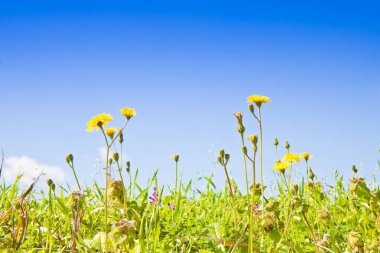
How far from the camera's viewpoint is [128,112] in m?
2.07

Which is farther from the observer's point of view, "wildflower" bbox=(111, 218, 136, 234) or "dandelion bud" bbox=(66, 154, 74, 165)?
"dandelion bud" bbox=(66, 154, 74, 165)

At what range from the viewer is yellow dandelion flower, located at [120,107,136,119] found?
80.5 inches

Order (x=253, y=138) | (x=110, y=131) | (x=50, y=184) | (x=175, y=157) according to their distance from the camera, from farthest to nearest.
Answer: (x=175, y=157)
(x=50, y=184)
(x=110, y=131)
(x=253, y=138)

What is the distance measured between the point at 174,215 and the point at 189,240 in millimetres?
562

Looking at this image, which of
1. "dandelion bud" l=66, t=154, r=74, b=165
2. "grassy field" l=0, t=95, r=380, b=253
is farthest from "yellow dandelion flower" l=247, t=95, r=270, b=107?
"dandelion bud" l=66, t=154, r=74, b=165

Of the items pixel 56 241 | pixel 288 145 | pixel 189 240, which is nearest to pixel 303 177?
pixel 288 145

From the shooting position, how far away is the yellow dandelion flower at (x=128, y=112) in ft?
6.70

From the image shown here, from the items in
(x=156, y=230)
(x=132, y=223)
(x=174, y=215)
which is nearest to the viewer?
(x=132, y=223)

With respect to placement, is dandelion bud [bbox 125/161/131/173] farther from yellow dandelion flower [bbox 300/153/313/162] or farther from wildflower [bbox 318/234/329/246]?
wildflower [bbox 318/234/329/246]

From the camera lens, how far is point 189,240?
2.24 metres

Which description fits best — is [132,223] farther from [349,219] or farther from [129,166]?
[349,219]

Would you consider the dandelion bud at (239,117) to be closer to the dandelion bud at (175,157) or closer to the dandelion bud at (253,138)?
the dandelion bud at (253,138)

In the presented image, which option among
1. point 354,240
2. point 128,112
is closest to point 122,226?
point 128,112

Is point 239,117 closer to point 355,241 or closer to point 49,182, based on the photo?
point 355,241
